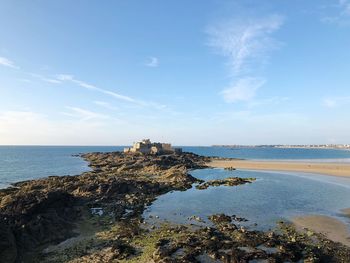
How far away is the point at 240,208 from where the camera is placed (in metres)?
32.7

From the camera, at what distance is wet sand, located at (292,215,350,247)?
2298 centimetres

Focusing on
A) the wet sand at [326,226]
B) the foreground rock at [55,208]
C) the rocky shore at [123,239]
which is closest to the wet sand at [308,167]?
the foreground rock at [55,208]

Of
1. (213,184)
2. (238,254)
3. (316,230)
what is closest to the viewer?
(238,254)

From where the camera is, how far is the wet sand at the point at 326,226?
23.0 metres

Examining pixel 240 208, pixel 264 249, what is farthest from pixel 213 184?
pixel 264 249

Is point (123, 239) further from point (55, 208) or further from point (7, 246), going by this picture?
point (55, 208)

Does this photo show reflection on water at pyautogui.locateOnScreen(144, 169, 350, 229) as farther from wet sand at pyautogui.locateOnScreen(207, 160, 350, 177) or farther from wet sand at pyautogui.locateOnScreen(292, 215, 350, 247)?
wet sand at pyautogui.locateOnScreen(207, 160, 350, 177)

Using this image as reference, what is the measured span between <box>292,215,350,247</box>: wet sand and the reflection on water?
1.45m

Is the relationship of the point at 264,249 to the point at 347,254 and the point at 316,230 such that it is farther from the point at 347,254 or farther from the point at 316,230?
the point at 316,230

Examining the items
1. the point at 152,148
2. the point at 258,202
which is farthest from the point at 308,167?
the point at 152,148

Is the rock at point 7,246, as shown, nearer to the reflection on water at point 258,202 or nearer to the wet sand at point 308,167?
the reflection on water at point 258,202

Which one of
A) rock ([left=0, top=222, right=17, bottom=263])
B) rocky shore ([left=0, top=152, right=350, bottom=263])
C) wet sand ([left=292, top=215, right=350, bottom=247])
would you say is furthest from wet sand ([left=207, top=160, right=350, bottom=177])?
rock ([left=0, top=222, right=17, bottom=263])

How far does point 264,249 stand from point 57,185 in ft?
102

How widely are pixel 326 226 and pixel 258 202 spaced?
34.0ft
